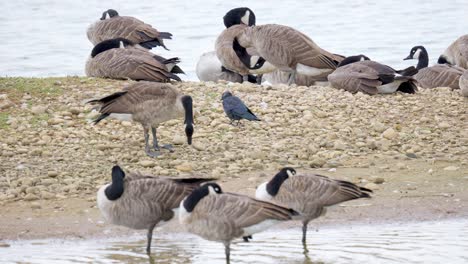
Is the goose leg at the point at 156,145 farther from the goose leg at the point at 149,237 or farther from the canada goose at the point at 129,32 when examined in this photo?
the canada goose at the point at 129,32

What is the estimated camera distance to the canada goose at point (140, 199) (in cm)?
910

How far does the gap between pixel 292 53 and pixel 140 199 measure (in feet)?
24.0

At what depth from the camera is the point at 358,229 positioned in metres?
9.92

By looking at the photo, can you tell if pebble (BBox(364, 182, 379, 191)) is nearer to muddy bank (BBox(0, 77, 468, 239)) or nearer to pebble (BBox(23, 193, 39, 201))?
muddy bank (BBox(0, 77, 468, 239))

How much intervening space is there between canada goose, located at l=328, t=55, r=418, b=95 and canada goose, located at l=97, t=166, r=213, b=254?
19.5 feet

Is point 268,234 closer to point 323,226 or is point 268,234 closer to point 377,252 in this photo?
point 323,226

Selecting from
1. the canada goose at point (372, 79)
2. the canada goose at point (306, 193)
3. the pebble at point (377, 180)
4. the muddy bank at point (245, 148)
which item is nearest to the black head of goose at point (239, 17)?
the canada goose at point (372, 79)

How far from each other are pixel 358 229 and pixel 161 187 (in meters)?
2.00

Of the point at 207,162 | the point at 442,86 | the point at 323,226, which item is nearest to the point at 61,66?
the point at 442,86

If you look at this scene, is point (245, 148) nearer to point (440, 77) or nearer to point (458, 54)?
point (440, 77)

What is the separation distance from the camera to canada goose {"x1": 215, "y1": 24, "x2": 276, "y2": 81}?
17016 millimetres

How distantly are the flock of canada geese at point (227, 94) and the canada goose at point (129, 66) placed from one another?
0.05ft

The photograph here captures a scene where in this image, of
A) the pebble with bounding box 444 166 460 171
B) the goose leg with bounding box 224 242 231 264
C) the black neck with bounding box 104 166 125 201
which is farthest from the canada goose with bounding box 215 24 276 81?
the goose leg with bounding box 224 242 231 264

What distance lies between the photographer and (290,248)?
9430 millimetres
